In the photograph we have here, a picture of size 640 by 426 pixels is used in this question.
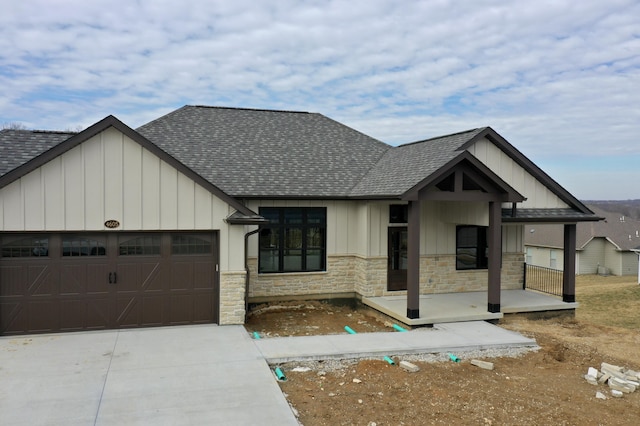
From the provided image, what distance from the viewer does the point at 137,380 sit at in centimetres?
801

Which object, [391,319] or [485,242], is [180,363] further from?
[485,242]

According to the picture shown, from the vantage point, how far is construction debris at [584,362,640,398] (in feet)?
27.1

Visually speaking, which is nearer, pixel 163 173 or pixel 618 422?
pixel 618 422

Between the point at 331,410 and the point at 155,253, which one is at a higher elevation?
the point at 155,253

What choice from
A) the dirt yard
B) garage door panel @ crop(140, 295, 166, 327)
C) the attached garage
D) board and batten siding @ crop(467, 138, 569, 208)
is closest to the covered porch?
the dirt yard

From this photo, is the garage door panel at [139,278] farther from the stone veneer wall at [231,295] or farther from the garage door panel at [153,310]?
the stone veneer wall at [231,295]

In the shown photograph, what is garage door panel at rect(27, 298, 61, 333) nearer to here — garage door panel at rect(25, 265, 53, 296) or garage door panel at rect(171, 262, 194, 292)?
garage door panel at rect(25, 265, 53, 296)

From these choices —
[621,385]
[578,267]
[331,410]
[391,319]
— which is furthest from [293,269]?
[578,267]

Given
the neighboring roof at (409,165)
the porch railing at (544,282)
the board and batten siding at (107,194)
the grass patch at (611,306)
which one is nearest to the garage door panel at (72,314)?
the board and batten siding at (107,194)

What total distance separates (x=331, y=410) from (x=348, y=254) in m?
8.29

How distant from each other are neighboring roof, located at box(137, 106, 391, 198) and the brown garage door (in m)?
3.00

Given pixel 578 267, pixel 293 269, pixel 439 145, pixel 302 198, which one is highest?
pixel 439 145

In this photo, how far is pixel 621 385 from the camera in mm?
8305

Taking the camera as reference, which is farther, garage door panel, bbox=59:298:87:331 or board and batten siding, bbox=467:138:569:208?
board and batten siding, bbox=467:138:569:208
